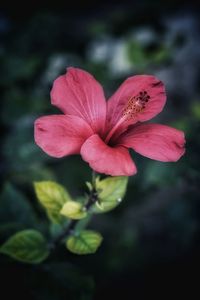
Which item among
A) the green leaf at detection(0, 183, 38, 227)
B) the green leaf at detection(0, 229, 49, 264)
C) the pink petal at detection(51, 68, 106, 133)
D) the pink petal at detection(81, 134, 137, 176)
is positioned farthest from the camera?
the green leaf at detection(0, 183, 38, 227)

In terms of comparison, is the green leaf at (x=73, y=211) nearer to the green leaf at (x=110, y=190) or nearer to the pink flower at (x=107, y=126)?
the green leaf at (x=110, y=190)

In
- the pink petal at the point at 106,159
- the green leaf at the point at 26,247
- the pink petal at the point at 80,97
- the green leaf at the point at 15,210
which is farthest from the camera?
the green leaf at the point at 15,210

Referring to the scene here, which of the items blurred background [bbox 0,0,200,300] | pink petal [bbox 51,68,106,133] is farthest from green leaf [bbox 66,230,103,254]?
pink petal [bbox 51,68,106,133]

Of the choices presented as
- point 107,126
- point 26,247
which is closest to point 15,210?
point 26,247

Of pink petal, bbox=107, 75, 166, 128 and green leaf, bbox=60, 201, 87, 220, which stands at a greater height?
pink petal, bbox=107, 75, 166, 128

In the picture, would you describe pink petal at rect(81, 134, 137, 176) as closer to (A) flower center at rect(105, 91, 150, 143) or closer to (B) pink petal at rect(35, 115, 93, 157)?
(B) pink petal at rect(35, 115, 93, 157)

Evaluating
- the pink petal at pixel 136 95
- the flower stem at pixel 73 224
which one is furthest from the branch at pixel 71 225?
the pink petal at pixel 136 95

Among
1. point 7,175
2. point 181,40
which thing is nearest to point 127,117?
point 7,175

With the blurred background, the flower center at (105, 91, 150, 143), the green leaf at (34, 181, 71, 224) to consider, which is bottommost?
the blurred background
